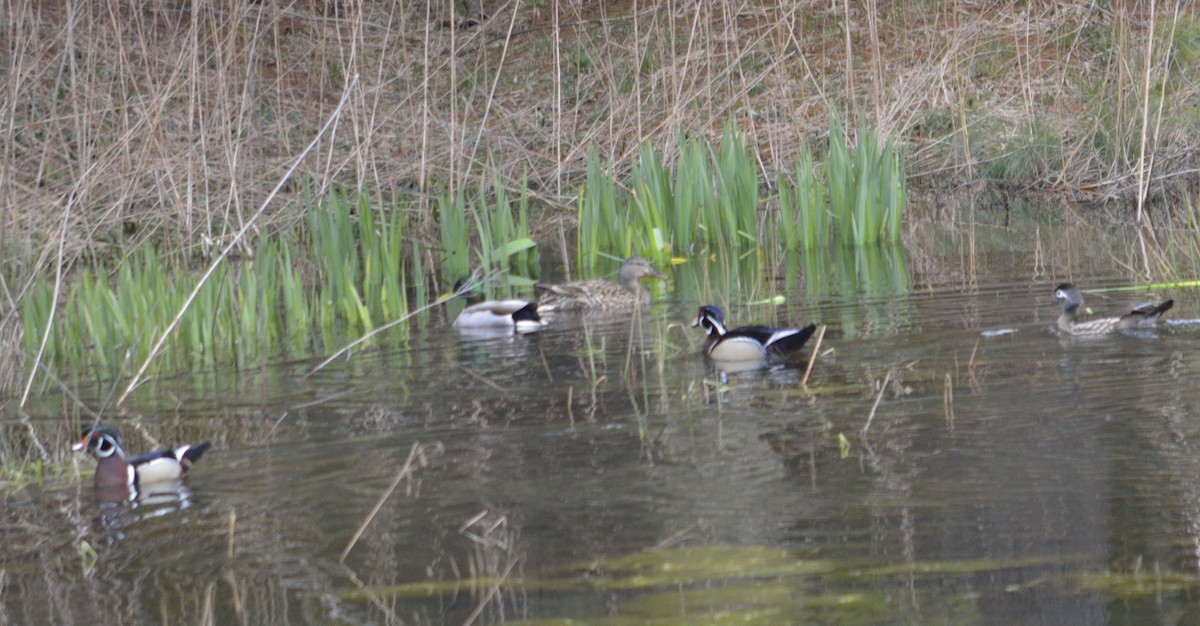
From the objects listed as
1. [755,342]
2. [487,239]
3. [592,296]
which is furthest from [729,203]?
[755,342]

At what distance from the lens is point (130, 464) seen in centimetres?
538

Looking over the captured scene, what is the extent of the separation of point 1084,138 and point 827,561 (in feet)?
37.4

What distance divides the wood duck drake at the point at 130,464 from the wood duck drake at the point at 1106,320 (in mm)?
4184

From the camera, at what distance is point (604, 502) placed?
15.2ft

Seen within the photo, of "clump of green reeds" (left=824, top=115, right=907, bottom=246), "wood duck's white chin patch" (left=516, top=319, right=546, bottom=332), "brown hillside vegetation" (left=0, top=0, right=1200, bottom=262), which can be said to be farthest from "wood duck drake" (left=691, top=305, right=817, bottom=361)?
"clump of green reeds" (left=824, top=115, right=907, bottom=246)

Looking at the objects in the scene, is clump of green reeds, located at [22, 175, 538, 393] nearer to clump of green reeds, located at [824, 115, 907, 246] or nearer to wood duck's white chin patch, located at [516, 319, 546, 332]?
wood duck's white chin patch, located at [516, 319, 546, 332]

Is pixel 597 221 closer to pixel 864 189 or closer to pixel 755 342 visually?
pixel 864 189

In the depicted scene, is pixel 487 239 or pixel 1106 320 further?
pixel 487 239

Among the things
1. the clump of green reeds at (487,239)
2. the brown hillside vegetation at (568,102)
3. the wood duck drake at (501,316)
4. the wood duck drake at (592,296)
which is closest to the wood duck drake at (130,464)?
the brown hillside vegetation at (568,102)

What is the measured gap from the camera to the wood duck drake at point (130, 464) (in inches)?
210

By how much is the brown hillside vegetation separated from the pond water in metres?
3.22

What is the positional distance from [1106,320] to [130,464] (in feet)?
14.9

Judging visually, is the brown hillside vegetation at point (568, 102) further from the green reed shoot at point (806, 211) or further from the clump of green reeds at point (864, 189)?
the green reed shoot at point (806, 211)

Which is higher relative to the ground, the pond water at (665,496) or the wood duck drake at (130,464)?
the wood duck drake at (130,464)
